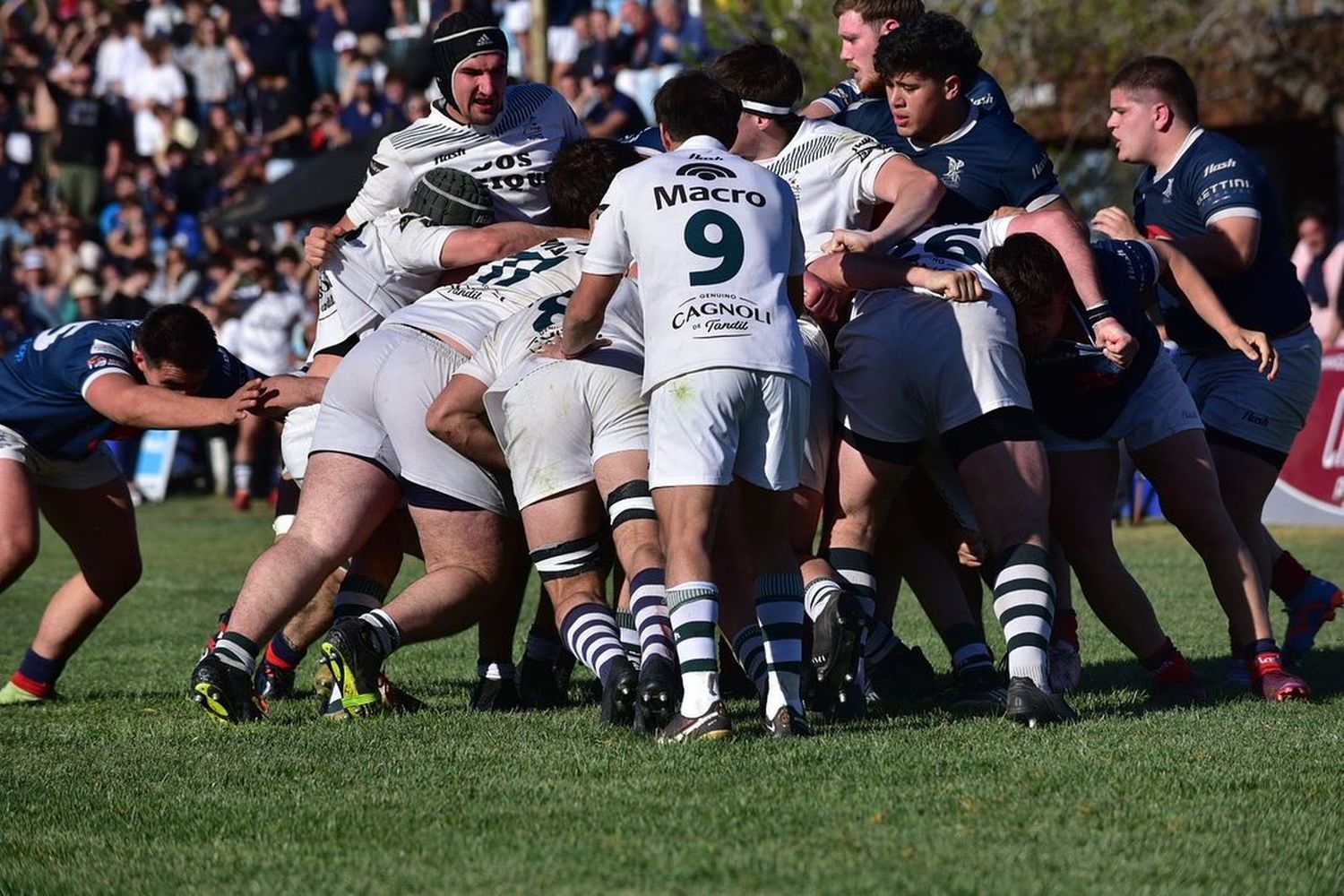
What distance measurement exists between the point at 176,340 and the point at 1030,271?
3.21 metres

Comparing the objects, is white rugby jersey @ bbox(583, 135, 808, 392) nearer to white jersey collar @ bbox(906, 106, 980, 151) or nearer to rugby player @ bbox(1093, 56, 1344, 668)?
white jersey collar @ bbox(906, 106, 980, 151)

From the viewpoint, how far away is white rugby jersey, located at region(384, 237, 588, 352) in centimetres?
699

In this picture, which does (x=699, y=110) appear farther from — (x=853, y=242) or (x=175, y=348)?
(x=175, y=348)

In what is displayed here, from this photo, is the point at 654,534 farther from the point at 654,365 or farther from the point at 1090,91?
the point at 1090,91

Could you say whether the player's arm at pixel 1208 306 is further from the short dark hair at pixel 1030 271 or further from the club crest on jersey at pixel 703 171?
the club crest on jersey at pixel 703 171

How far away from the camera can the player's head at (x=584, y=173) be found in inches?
275

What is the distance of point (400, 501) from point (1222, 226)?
3.35 meters

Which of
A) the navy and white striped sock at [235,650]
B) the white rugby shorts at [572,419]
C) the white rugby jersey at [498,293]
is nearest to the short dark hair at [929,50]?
the white rugby jersey at [498,293]

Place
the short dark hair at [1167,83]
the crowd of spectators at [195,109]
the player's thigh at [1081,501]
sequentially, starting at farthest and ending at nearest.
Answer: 1. the crowd of spectators at [195,109]
2. the short dark hair at [1167,83]
3. the player's thigh at [1081,501]

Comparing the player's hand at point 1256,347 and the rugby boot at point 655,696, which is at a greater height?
the player's hand at point 1256,347

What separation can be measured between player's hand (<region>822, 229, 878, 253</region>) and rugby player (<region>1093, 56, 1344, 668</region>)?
1.46 meters

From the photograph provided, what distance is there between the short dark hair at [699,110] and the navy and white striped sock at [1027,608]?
1690mm

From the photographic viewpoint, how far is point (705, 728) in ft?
18.6

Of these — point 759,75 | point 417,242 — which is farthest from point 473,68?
point 759,75
